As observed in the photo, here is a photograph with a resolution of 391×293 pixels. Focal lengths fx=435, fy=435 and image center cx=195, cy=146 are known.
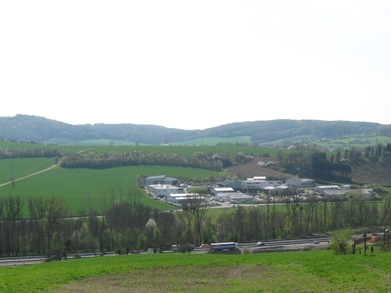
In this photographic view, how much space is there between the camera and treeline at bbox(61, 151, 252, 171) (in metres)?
120

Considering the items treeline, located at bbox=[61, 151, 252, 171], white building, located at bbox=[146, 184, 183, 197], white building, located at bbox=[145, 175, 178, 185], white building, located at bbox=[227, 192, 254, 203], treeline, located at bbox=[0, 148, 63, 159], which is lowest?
white building, located at bbox=[227, 192, 254, 203]

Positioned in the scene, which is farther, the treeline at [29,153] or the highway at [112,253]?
the treeline at [29,153]

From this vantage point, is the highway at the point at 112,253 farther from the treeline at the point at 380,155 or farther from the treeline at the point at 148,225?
the treeline at the point at 380,155

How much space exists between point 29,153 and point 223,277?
11647 cm

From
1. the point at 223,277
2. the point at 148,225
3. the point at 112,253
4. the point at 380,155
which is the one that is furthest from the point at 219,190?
the point at 223,277

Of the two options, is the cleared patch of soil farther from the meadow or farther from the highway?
the highway

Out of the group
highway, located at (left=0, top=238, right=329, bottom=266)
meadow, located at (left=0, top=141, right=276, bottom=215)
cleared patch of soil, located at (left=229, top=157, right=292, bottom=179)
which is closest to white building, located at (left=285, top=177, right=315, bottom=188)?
cleared patch of soil, located at (left=229, top=157, right=292, bottom=179)

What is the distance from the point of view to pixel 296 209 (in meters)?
71.8

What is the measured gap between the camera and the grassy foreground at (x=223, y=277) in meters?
18.8

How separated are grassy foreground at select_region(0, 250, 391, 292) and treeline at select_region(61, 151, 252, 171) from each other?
97.6 m

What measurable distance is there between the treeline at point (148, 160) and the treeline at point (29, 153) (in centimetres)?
890

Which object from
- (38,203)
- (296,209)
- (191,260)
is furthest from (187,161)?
(191,260)

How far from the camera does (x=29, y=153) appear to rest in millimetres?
127312

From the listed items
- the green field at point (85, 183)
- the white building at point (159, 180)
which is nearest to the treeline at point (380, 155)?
the green field at point (85, 183)
